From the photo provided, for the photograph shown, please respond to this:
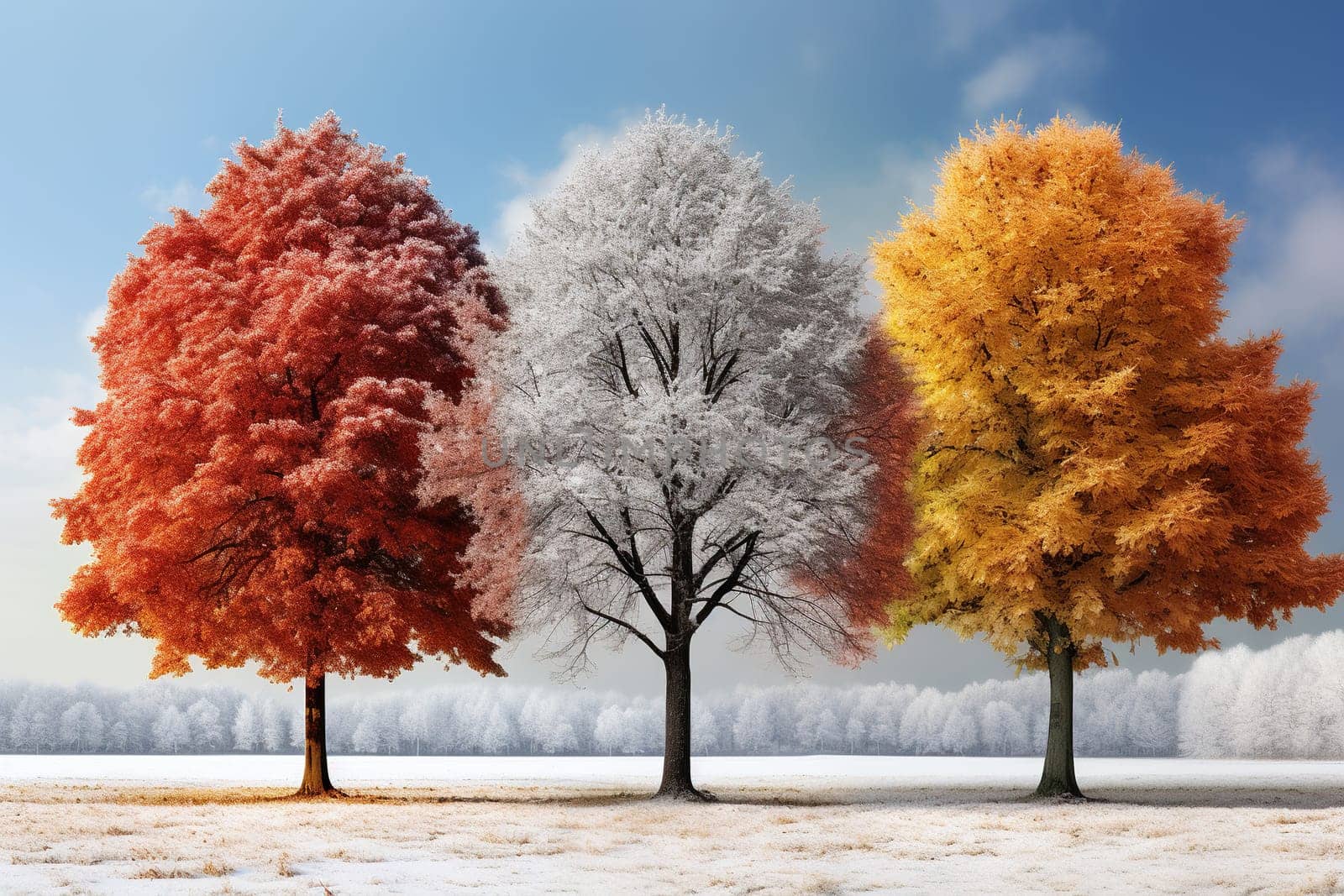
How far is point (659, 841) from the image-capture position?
16.1 metres

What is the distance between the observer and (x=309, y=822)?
18469 mm

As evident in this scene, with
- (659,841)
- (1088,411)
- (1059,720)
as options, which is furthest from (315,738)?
(1088,411)

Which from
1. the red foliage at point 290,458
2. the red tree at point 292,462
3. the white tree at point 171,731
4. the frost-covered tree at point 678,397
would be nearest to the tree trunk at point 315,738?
the red tree at point 292,462

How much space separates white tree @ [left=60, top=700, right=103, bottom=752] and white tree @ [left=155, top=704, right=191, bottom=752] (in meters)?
4.84

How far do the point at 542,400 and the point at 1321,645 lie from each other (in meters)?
69.5

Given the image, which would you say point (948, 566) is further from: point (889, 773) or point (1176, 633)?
point (889, 773)

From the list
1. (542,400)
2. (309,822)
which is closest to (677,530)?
(542,400)

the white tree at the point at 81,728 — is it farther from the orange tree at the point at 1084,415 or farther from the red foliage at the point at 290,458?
the orange tree at the point at 1084,415

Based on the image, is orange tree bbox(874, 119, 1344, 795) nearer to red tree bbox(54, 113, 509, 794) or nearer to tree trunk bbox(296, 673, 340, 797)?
red tree bbox(54, 113, 509, 794)

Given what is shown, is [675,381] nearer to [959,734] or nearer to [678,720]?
[678,720]

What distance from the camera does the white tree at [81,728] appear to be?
7462 centimetres

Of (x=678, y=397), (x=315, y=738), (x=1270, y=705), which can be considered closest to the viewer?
(x=678, y=397)

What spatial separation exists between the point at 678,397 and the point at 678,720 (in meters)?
7.26

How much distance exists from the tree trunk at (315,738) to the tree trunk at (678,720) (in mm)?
7959
